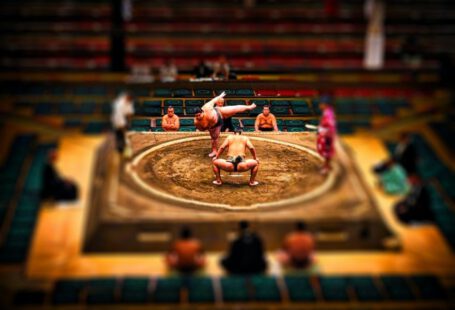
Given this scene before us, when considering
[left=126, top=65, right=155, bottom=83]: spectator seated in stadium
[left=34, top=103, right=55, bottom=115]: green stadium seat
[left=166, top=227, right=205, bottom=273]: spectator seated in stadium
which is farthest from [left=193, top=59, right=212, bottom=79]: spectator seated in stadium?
[left=166, top=227, right=205, bottom=273]: spectator seated in stadium

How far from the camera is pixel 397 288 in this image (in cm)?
664

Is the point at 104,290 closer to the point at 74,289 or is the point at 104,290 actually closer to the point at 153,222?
the point at 74,289

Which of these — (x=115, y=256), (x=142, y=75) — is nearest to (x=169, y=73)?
(x=142, y=75)

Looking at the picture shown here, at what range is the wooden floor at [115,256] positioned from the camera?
6.82 m

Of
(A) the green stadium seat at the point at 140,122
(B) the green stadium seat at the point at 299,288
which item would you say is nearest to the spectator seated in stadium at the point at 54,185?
(A) the green stadium seat at the point at 140,122

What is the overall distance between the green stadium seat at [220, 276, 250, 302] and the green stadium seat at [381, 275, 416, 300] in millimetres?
1308

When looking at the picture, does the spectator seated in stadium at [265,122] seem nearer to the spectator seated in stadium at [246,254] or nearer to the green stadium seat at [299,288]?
the spectator seated in stadium at [246,254]

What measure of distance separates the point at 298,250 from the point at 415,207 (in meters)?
1.54

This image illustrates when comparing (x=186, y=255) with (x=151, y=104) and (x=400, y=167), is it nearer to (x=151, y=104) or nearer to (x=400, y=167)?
(x=151, y=104)

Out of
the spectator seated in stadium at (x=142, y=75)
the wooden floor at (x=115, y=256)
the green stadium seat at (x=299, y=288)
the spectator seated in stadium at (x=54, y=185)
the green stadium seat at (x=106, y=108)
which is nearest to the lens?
the green stadium seat at (x=299, y=288)

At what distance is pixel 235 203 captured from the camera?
25.0ft

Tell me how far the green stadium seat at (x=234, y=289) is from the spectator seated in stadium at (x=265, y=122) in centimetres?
224

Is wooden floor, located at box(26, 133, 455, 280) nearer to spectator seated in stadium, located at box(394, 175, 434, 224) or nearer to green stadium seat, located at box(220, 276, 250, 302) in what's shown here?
spectator seated in stadium, located at box(394, 175, 434, 224)

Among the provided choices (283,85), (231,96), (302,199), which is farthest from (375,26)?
(283,85)
